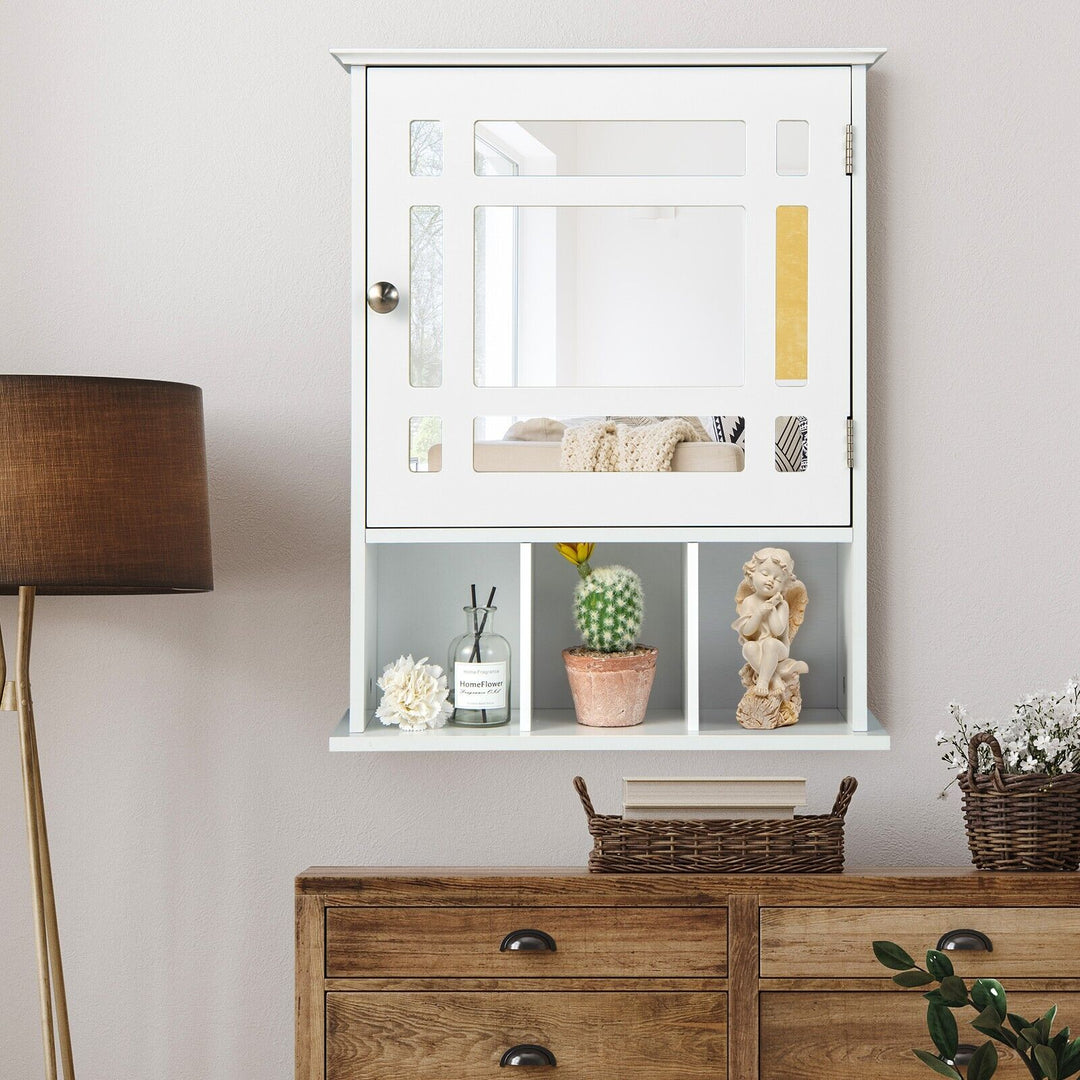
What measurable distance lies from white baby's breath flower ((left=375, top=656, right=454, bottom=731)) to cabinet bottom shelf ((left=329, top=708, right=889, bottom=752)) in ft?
0.06

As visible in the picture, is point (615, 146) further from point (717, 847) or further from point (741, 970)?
point (741, 970)

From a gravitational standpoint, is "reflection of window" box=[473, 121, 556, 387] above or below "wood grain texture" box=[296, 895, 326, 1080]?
above

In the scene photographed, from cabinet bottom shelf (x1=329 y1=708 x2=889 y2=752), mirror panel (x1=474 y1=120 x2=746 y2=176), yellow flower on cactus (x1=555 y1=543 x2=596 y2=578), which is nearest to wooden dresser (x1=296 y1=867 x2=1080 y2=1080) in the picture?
cabinet bottom shelf (x1=329 y1=708 x2=889 y2=752)

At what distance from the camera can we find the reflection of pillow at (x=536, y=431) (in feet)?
4.87

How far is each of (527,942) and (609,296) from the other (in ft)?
2.81

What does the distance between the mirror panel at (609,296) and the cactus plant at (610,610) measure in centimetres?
28

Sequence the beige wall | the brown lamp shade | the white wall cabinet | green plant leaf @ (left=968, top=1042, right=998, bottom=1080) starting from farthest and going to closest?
the beige wall, the white wall cabinet, the brown lamp shade, green plant leaf @ (left=968, top=1042, right=998, bottom=1080)

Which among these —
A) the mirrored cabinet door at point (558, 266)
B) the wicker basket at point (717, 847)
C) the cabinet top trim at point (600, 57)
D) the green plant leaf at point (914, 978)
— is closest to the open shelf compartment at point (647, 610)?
the mirrored cabinet door at point (558, 266)

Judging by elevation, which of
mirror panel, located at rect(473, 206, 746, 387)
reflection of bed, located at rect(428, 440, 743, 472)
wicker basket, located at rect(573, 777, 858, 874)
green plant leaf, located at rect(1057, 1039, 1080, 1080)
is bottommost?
wicker basket, located at rect(573, 777, 858, 874)

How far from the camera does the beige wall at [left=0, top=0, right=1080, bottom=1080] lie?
1631 millimetres

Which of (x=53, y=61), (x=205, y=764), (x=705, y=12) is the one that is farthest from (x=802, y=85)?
(x=205, y=764)

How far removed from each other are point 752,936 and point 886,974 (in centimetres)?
17

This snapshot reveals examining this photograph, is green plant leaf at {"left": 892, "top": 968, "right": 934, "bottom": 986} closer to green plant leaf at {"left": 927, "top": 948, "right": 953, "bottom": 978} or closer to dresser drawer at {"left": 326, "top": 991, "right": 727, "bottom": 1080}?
green plant leaf at {"left": 927, "top": 948, "right": 953, "bottom": 978}

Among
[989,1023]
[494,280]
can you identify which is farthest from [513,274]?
[989,1023]
